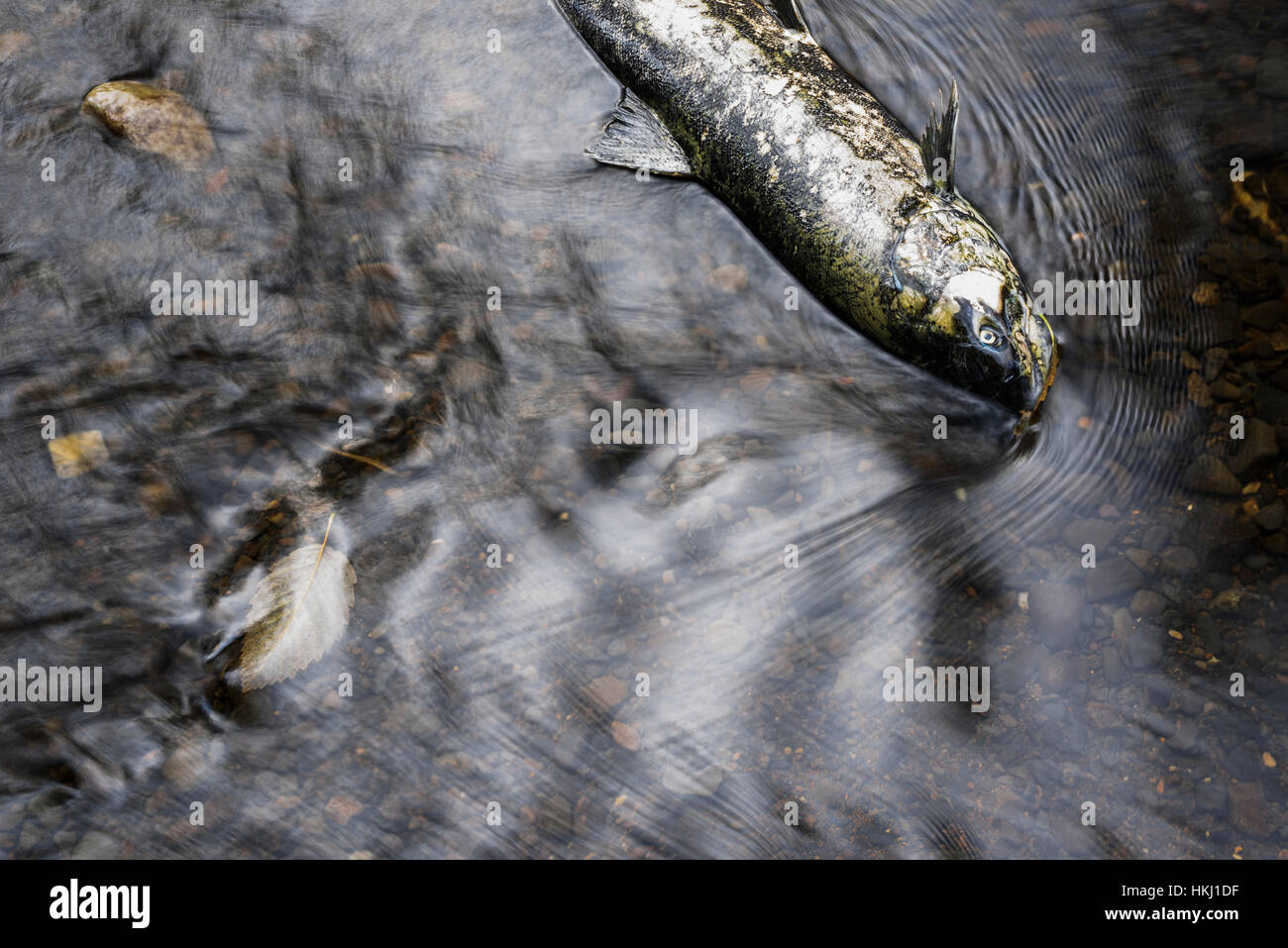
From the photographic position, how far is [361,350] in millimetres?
4180

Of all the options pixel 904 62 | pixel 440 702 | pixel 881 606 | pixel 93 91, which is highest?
pixel 904 62

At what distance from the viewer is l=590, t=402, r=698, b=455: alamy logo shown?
13.1ft

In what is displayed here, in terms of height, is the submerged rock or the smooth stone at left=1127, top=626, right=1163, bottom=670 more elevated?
the submerged rock

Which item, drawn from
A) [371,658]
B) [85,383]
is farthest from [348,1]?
[371,658]

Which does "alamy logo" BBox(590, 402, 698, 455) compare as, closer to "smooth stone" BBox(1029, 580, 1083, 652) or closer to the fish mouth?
the fish mouth

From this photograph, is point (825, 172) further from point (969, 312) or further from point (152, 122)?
point (152, 122)

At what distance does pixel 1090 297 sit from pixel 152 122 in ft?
16.3

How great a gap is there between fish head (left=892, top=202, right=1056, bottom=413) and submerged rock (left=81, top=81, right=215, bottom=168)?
12.2 ft

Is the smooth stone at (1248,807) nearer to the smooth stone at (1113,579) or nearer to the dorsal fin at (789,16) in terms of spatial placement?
the smooth stone at (1113,579)

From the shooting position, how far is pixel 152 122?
4.48m

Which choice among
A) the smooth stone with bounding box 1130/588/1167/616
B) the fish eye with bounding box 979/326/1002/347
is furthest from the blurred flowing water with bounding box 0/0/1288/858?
the fish eye with bounding box 979/326/1002/347

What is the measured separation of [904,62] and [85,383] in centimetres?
456

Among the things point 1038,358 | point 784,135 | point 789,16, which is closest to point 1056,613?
point 1038,358

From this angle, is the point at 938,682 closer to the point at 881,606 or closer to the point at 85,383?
the point at 881,606
